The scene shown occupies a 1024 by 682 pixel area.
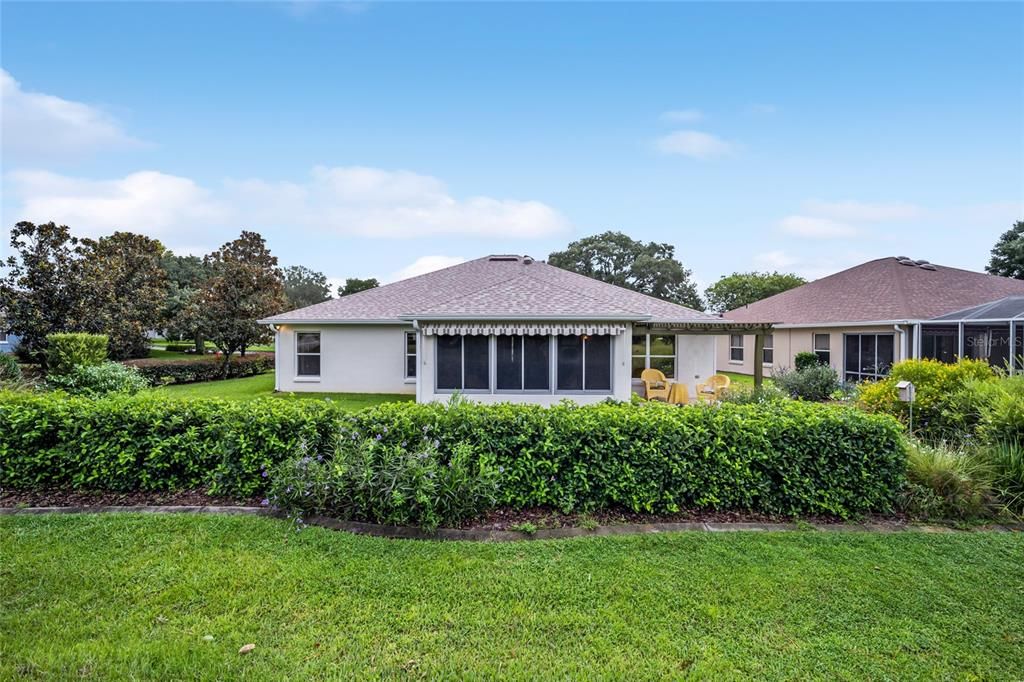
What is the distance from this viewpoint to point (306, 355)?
60.1 ft

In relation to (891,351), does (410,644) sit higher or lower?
lower

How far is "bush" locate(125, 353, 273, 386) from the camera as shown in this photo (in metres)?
19.0

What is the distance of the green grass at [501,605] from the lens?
284 centimetres

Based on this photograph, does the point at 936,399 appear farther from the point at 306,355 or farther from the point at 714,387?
the point at 306,355

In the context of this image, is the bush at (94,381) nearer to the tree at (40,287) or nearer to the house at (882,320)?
the tree at (40,287)

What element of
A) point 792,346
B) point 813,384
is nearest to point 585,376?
point 813,384

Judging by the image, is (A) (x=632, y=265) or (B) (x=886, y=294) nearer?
(B) (x=886, y=294)

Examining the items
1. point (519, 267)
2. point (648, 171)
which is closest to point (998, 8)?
point (648, 171)

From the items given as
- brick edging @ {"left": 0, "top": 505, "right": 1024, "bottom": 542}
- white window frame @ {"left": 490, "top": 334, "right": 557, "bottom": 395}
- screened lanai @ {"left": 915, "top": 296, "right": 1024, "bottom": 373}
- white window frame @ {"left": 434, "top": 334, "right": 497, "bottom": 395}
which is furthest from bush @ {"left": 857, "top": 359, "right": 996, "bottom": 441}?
white window frame @ {"left": 434, "top": 334, "right": 497, "bottom": 395}

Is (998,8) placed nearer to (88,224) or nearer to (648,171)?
(648,171)

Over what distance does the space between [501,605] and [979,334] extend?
873 inches

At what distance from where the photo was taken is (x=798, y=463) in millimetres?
5375

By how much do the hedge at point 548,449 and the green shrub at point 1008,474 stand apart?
Result: 1550 mm

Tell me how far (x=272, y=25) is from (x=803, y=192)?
21.1 meters
